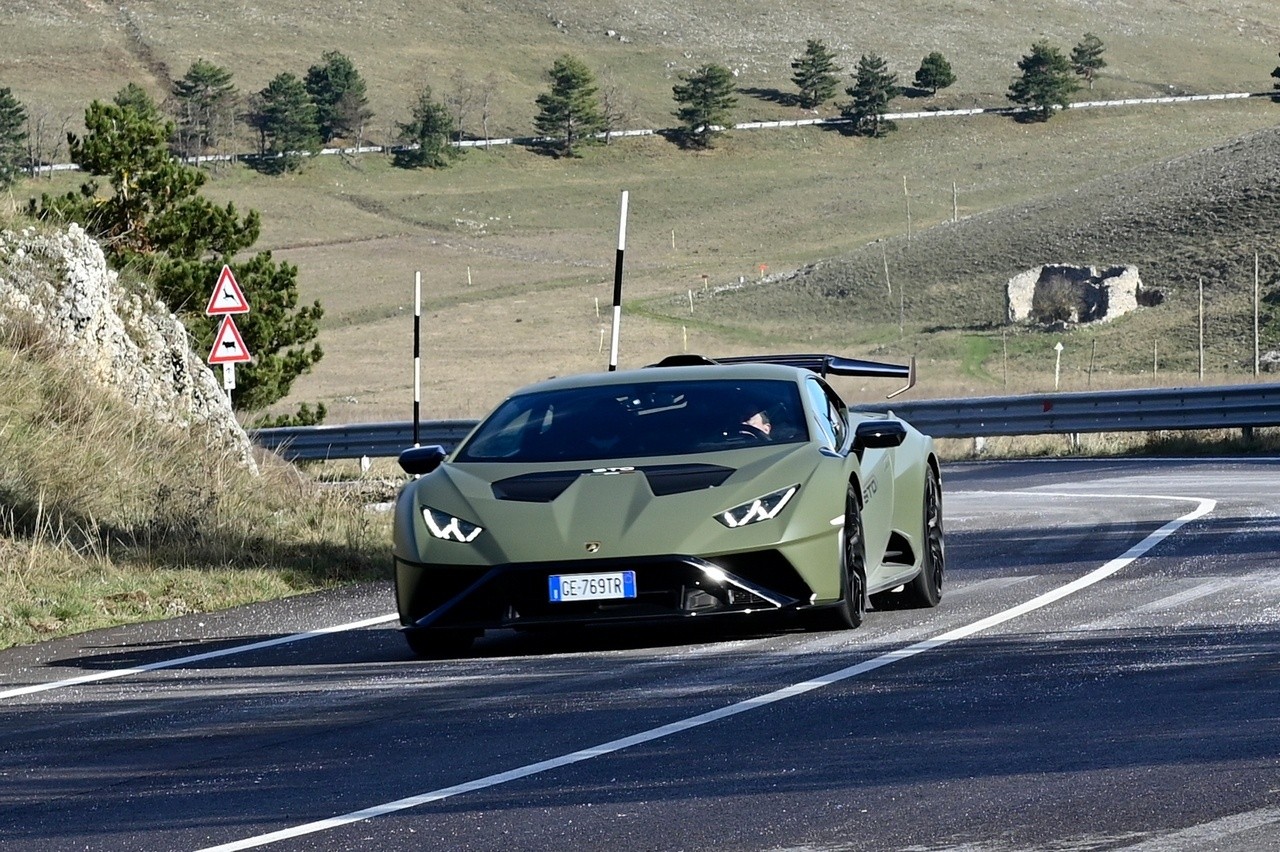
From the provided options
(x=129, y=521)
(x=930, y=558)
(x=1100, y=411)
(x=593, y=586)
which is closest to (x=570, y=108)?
(x=1100, y=411)

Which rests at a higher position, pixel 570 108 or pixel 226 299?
pixel 570 108

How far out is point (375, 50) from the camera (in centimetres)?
18362

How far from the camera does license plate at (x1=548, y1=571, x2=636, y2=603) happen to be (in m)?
9.30

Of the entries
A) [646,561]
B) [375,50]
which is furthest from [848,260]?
[375,50]

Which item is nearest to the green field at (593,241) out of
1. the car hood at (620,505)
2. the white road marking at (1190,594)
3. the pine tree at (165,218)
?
the car hood at (620,505)

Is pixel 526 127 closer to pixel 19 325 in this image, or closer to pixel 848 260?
pixel 848 260

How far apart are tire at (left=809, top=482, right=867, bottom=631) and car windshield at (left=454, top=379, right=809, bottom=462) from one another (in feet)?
1.65

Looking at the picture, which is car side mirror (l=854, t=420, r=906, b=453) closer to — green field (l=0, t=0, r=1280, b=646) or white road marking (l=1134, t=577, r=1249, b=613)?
white road marking (l=1134, t=577, r=1249, b=613)

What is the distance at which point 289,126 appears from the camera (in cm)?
14138

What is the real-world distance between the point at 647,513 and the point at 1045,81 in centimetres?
15153

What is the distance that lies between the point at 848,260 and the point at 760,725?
3414 inches

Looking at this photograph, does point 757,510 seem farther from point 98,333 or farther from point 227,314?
point 227,314

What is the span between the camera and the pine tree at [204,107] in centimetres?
14575

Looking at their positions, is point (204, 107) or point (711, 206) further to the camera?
point (204, 107)
